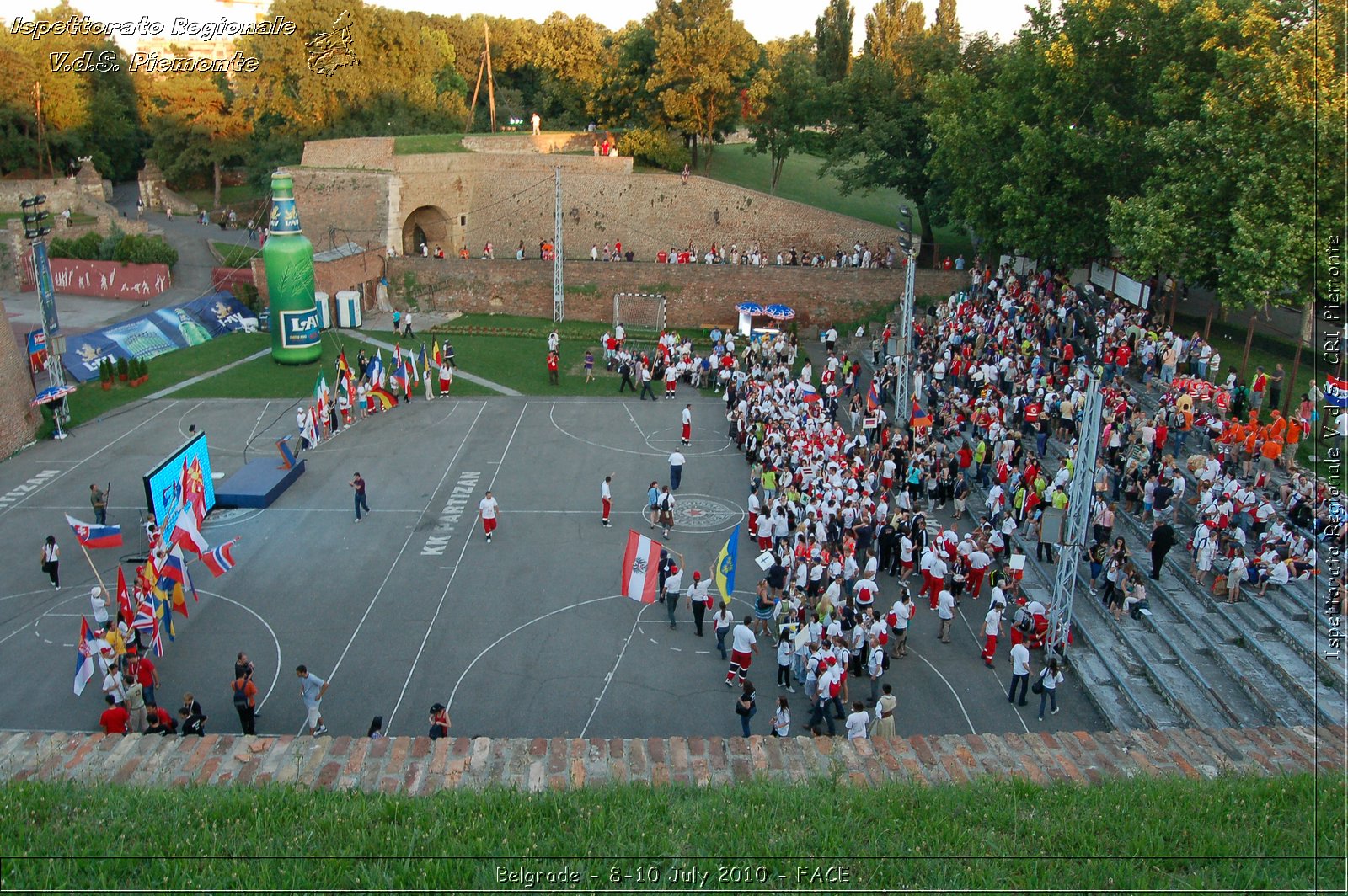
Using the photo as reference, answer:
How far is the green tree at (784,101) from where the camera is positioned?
150 ft

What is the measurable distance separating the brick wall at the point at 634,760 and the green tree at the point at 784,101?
132 feet

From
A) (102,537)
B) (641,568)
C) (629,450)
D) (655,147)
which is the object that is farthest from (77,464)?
(655,147)

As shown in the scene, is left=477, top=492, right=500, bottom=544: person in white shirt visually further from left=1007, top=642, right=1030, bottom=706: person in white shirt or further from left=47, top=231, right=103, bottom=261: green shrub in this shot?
left=47, top=231, right=103, bottom=261: green shrub

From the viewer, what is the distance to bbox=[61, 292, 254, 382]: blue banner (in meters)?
33.4

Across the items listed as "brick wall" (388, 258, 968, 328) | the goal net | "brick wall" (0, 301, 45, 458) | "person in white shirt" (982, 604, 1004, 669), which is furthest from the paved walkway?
the goal net

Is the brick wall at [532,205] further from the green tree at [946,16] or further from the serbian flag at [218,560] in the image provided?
the serbian flag at [218,560]

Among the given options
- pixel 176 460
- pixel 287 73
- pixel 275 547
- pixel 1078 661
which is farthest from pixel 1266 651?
pixel 287 73

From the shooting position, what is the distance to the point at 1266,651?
47.4ft

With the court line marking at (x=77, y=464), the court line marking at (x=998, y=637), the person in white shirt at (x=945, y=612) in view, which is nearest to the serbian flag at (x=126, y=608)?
the court line marking at (x=77, y=464)

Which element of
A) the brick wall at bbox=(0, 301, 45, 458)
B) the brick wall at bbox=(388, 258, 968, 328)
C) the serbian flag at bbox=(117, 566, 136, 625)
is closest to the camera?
the serbian flag at bbox=(117, 566, 136, 625)

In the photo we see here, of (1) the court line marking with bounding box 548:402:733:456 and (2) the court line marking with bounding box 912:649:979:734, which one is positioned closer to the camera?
(2) the court line marking with bounding box 912:649:979:734

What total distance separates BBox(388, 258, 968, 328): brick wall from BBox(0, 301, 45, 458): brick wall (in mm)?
19366

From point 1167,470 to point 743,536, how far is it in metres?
8.56

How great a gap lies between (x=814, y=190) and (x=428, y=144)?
20908 millimetres
